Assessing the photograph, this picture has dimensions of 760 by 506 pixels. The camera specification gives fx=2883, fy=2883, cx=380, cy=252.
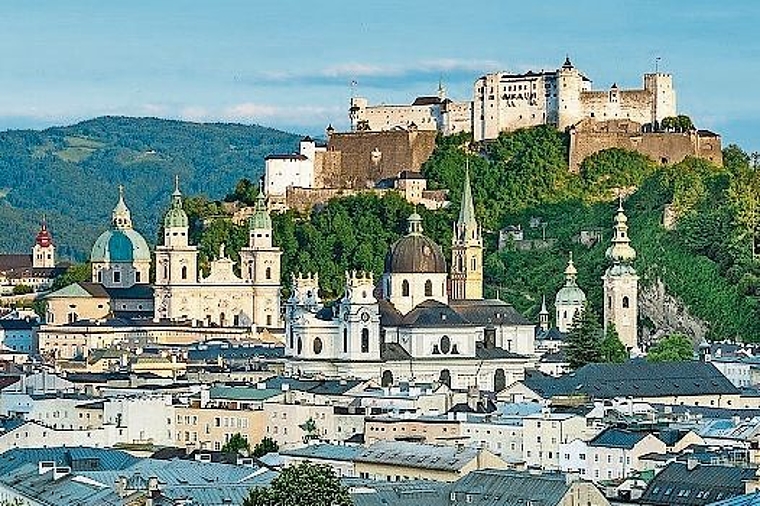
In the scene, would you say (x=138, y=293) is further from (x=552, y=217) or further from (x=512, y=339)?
(x=512, y=339)

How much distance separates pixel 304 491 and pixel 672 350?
54.3 meters

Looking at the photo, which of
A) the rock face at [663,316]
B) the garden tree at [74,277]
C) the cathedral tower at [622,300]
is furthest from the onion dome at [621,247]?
the garden tree at [74,277]

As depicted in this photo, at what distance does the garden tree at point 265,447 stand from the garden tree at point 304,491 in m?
24.3

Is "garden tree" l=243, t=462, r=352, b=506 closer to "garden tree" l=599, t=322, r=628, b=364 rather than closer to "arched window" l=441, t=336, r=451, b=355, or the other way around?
"arched window" l=441, t=336, r=451, b=355

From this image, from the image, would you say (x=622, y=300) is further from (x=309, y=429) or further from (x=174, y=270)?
(x=309, y=429)

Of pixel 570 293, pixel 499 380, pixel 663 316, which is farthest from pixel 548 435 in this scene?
pixel 570 293

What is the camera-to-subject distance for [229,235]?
12394cm

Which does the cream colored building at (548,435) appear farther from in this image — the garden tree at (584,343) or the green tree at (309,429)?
the garden tree at (584,343)

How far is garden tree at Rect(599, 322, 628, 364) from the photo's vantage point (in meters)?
95.8

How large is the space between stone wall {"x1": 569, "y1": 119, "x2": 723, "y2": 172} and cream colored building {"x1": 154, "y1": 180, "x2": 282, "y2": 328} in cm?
1478

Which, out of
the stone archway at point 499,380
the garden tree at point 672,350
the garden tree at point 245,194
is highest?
the garden tree at point 245,194

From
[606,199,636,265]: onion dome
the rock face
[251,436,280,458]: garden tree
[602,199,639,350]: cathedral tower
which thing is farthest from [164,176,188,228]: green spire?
[251,436,280,458]: garden tree

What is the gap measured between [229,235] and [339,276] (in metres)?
7.27

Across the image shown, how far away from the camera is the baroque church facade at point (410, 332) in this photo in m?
90.0
